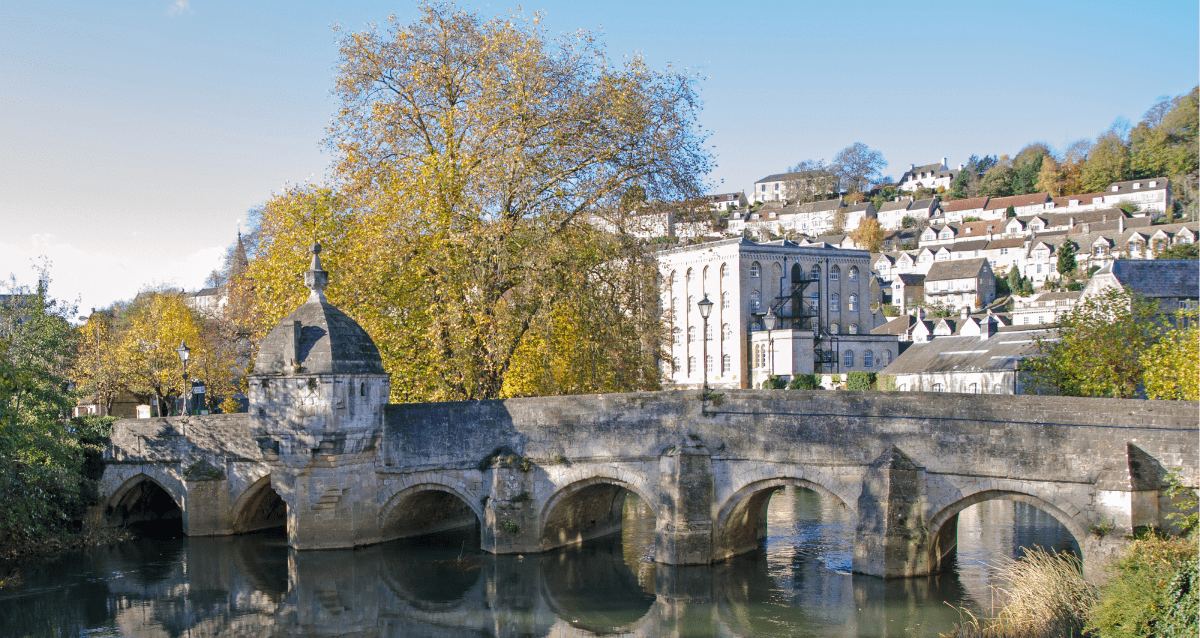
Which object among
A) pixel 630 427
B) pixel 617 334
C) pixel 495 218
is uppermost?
pixel 495 218

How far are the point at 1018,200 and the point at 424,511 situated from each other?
12282 cm

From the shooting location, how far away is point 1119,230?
10756cm

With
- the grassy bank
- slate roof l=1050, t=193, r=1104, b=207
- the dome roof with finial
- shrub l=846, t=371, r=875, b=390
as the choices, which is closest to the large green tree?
the grassy bank

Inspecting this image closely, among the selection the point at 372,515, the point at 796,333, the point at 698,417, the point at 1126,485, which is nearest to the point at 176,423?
the point at 372,515

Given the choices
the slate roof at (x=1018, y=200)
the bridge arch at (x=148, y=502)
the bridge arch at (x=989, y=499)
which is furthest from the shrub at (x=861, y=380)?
the slate roof at (x=1018, y=200)

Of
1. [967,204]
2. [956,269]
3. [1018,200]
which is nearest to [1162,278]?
[956,269]

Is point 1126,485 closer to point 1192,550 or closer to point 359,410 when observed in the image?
point 1192,550

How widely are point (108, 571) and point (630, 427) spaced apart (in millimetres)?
13563

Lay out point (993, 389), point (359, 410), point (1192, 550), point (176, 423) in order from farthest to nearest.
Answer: point (993, 389), point (176, 423), point (359, 410), point (1192, 550)

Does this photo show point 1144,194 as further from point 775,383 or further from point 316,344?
point 316,344

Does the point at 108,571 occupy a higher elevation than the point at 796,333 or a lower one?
lower

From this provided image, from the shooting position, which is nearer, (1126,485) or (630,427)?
(1126,485)

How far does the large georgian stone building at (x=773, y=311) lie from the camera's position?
69.0 m

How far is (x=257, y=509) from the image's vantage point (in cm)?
2762
